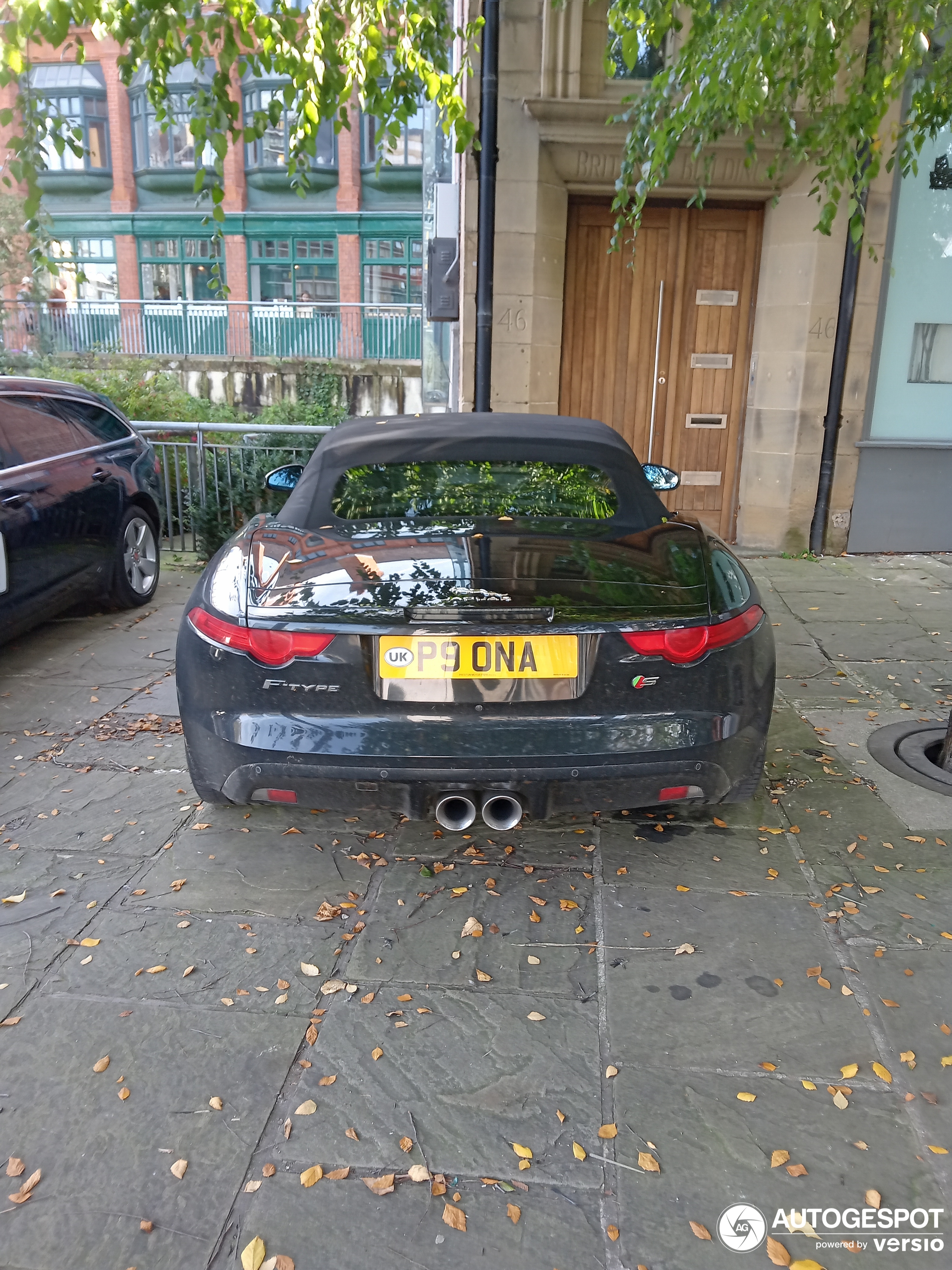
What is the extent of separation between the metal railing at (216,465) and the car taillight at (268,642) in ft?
19.3

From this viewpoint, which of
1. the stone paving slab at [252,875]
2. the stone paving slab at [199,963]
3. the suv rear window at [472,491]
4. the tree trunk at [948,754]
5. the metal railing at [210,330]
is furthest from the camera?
the metal railing at [210,330]

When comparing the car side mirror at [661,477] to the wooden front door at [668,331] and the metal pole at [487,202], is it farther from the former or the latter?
the wooden front door at [668,331]

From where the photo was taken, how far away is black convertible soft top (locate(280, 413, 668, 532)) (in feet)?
12.0

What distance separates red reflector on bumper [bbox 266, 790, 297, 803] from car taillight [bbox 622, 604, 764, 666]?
1.14m

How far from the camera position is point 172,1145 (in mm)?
2104

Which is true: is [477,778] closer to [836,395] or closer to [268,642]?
[268,642]

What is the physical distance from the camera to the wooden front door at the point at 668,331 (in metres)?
8.91

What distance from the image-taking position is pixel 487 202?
827cm

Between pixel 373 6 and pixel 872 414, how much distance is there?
6379 millimetres

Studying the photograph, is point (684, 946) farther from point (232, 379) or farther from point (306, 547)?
point (232, 379)

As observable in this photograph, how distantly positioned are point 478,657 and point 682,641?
63cm

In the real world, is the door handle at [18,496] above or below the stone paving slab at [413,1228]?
above

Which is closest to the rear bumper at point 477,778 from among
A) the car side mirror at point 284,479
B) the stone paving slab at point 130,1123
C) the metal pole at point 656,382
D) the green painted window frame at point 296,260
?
the stone paving slab at point 130,1123

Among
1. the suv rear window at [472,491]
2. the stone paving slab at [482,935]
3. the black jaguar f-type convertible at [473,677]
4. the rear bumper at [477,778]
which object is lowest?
the stone paving slab at [482,935]
